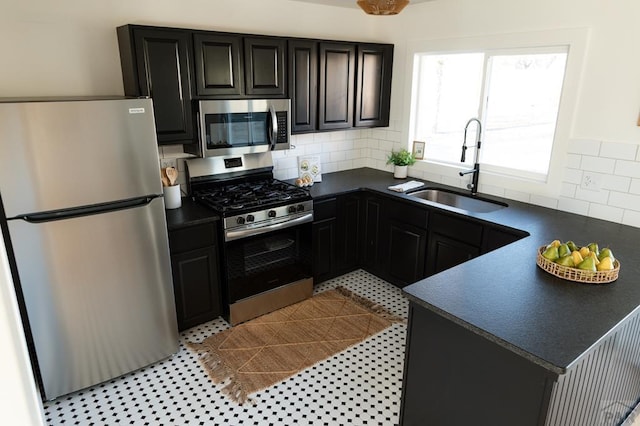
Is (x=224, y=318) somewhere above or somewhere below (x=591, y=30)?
below

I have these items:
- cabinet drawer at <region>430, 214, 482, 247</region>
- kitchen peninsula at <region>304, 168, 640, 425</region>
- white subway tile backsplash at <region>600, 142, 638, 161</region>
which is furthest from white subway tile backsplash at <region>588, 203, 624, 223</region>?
cabinet drawer at <region>430, 214, 482, 247</region>

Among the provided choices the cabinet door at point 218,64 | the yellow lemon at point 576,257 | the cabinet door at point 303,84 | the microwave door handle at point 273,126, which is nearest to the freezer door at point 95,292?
the cabinet door at point 218,64

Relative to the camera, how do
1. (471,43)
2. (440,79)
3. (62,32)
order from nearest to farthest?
(62,32), (471,43), (440,79)

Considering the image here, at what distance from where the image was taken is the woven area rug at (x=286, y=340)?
2.64m

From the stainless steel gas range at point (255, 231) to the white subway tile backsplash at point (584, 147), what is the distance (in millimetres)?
1929

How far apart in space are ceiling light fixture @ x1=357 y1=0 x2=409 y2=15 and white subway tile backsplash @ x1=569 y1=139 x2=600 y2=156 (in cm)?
171

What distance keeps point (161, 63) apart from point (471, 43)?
93.6 inches

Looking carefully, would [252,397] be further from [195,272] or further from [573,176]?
[573,176]

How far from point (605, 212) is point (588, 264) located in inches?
47.5

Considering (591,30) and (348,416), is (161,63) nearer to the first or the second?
(348,416)

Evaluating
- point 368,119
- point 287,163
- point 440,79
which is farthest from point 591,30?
point 287,163

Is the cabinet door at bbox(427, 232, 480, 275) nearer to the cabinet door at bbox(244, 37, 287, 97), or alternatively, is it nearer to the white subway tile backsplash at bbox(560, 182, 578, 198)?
the white subway tile backsplash at bbox(560, 182, 578, 198)

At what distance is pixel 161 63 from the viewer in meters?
2.72

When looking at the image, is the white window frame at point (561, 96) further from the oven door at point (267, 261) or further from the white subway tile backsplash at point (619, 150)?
the oven door at point (267, 261)
